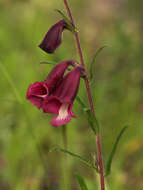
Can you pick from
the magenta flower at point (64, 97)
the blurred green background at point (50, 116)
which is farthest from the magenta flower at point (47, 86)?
the blurred green background at point (50, 116)

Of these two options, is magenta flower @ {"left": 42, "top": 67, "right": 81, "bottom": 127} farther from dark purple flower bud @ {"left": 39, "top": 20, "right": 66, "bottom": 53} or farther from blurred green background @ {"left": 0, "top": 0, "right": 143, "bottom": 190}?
blurred green background @ {"left": 0, "top": 0, "right": 143, "bottom": 190}

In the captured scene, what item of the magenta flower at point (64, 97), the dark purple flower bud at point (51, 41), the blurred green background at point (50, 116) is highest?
the dark purple flower bud at point (51, 41)

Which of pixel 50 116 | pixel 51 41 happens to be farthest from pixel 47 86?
pixel 50 116

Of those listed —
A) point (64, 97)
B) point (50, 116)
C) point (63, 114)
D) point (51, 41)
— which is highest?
point (51, 41)

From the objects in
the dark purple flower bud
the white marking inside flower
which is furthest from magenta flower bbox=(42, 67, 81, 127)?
the dark purple flower bud

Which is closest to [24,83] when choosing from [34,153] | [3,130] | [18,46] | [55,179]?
[3,130]

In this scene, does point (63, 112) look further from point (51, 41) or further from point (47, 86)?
point (51, 41)

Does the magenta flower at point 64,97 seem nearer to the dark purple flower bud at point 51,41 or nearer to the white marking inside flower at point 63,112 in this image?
the white marking inside flower at point 63,112
